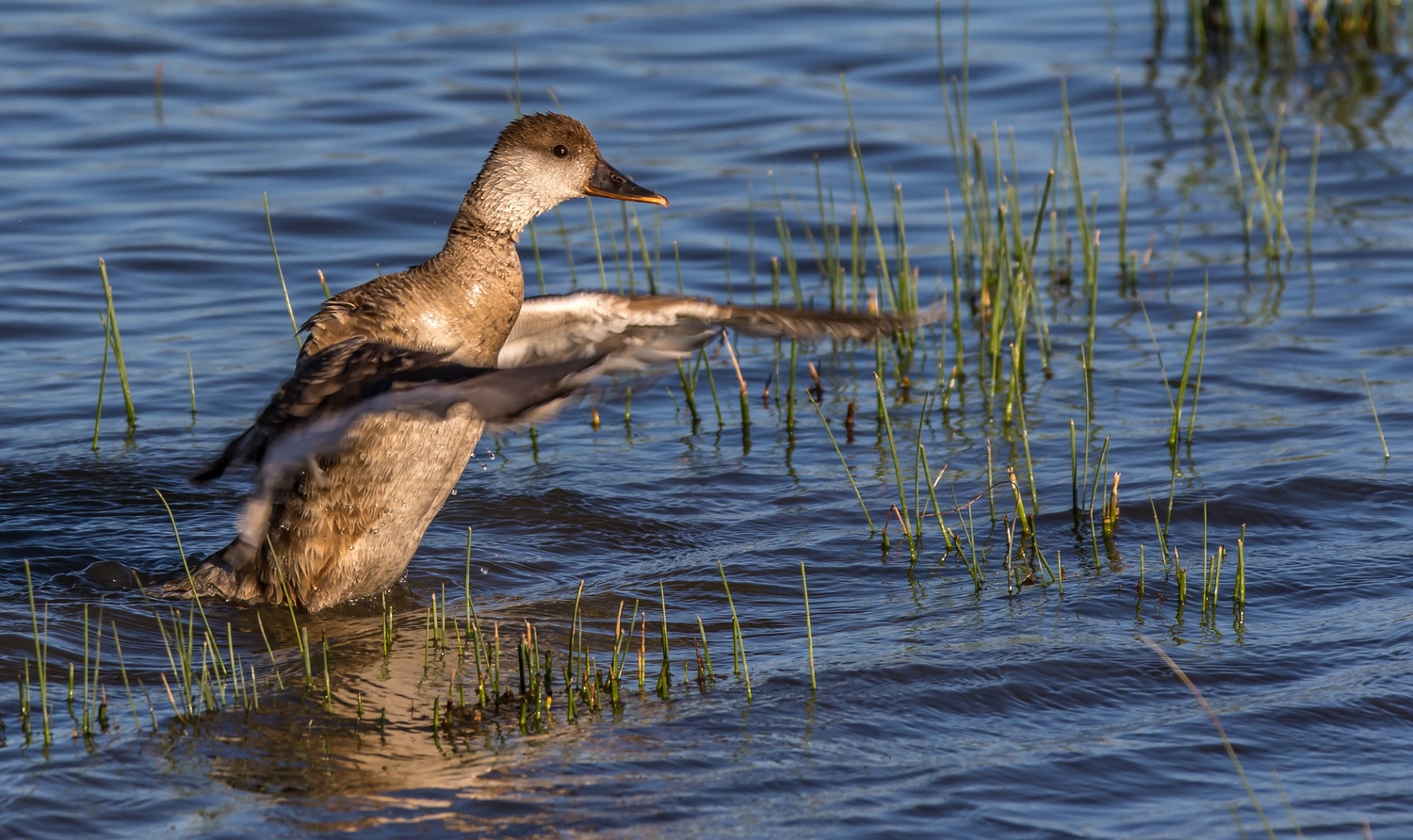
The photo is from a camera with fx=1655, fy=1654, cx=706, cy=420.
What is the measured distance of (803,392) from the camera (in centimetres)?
852

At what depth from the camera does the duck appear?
5449mm

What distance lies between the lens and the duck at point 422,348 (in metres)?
5.45

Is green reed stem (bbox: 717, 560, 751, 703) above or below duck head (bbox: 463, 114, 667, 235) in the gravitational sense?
below

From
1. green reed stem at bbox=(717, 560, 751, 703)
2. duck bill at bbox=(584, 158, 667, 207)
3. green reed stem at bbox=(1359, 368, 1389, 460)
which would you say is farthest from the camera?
green reed stem at bbox=(1359, 368, 1389, 460)

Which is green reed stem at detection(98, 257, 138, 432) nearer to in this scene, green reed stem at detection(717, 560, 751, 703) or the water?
the water

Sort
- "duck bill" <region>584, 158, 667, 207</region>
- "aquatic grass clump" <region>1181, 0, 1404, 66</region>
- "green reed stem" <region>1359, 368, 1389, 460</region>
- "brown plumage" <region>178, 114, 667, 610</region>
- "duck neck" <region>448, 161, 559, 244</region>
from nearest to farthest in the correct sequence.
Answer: "brown plumage" <region>178, 114, 667, 610</region> < "duck neck" <region>448, 161, 559, 244</region> < "duck bill" <region>584, 158, 667, 207</region> < "green reed stem" <region>1359, 368, 1389, 460</region> < "aquatic grass clump" <region>1181, 0, 1404, 66</region>

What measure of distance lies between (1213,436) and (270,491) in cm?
423

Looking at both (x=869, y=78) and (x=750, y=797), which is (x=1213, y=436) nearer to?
(x=750, y=797)

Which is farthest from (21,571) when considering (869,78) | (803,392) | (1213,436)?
(869,78)

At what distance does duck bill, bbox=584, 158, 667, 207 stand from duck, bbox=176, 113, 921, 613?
0.02 metres

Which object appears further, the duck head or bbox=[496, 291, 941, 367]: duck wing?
the duck head

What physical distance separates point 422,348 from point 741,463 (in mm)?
2190

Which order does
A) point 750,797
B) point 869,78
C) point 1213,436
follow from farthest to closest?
point 869,78
point 1213,436
point 750,797

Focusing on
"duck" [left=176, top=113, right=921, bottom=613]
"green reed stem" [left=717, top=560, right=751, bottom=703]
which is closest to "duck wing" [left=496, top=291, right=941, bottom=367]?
"duck" [left=176, top=113, right=921, bottom=613]
